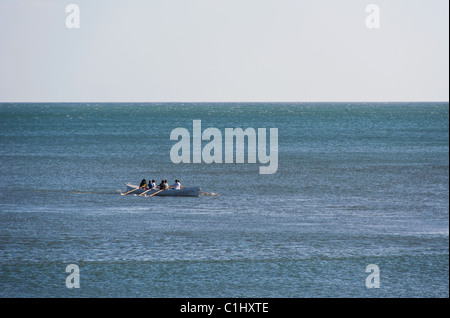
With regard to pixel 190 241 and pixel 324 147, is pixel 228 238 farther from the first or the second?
pixel 324 147

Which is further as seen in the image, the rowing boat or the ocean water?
the rowing boat

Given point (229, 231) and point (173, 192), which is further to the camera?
point (173, 192)

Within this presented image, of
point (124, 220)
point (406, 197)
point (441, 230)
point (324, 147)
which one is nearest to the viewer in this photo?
point (441, 230)

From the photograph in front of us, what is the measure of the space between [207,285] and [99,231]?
10765mm

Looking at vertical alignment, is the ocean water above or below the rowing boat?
below

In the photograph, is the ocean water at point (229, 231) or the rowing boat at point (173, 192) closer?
the ocean water at point (229, 231)

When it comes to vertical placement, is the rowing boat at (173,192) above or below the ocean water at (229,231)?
above

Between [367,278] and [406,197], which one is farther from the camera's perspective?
[406,197]

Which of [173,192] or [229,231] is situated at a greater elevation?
[173,192]

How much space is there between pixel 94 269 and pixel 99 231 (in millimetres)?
7104

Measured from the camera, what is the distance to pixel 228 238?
34719 mm

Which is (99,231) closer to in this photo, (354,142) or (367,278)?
(367,278)

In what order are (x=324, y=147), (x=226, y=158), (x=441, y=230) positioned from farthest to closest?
1. (x=324, y=147)
2. (x=226, y=158)
3. (x=441, y=230)
